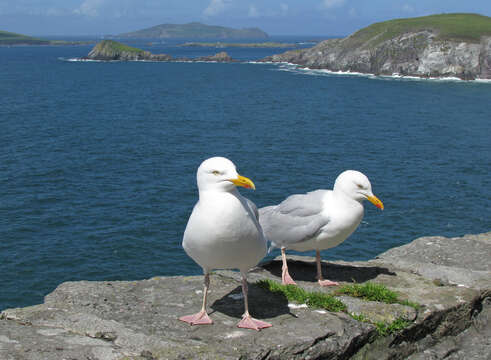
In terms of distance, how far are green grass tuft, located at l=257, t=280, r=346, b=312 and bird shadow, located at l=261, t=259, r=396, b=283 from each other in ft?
4.89

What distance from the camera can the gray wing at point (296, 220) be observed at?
10352mm

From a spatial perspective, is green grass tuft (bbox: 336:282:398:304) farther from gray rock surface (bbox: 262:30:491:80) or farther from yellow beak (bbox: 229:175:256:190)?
gray rock surface (bbox: 262:30:491:80)

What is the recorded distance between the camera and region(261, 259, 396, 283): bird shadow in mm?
10820

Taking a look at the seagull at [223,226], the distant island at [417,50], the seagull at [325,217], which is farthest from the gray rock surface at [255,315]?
the distant island at [417,50]

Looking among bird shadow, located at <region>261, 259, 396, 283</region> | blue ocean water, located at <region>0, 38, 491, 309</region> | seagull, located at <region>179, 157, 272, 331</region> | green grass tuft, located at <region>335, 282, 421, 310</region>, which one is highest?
seagull, located at <region>179, 157, 272, 331</region>

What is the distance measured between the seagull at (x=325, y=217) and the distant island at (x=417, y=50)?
130 meters

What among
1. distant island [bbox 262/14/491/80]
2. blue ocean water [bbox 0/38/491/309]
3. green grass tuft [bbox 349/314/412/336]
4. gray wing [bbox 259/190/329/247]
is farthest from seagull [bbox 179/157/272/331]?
distant island [bbox 262/14/491/80]

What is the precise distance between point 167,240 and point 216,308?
21.1 meters

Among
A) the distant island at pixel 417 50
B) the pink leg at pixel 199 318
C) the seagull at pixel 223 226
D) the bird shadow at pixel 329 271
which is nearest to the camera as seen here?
the seagull at pixel 223 226

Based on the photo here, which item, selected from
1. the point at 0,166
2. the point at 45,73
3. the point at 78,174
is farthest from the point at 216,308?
the point at 45,73

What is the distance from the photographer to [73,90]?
105 meters

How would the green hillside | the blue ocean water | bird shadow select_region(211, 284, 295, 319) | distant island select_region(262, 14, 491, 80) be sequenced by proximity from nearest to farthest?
bird shadow select_region(211, 284, 295, 319)
the blue ocean water
distant island select_region(262, 14, 491, 80)
the green hillside

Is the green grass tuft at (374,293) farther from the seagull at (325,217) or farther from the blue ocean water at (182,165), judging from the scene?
the blue ocean water at (182,165)

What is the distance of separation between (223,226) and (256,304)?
84.5 inches
